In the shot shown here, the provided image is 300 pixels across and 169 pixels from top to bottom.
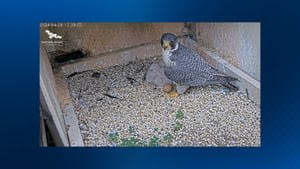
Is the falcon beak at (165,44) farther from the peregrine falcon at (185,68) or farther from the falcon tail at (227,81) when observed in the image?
the falcon tail at (227,81)

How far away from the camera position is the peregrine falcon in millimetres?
1954

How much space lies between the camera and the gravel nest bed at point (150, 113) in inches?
76.0

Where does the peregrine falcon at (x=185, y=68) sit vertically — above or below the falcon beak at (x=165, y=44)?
below

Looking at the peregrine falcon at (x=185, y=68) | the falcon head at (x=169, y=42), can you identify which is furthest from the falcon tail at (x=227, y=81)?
the falcon head at (x=169, y=42)

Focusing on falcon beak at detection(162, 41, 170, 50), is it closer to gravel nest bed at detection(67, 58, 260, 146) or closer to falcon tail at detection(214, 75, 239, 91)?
gravel nest bed at detection(67, 58, 260, 146)

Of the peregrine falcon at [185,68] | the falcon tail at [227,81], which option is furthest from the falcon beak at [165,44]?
the falcon tail at [227,81]

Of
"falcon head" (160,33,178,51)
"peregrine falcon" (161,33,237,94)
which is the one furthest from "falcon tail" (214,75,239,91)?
"falcon head" (160,33,178,51)

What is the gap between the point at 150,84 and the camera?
1.97 meters

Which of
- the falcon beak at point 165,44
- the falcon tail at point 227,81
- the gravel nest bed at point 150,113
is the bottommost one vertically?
the gravel nest bed at point 150,113

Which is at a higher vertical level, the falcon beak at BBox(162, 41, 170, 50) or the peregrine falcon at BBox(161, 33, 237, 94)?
the falcon beak at BBox(162, 41, 170, 50)

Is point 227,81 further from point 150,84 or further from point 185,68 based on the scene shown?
point 150,84

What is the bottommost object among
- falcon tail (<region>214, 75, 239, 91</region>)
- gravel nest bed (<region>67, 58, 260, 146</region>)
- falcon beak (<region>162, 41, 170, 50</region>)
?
gravel nest bed (<region>67, 58, 260, 146</region>)

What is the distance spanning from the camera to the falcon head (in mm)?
1941

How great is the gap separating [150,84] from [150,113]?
0.14 metres
